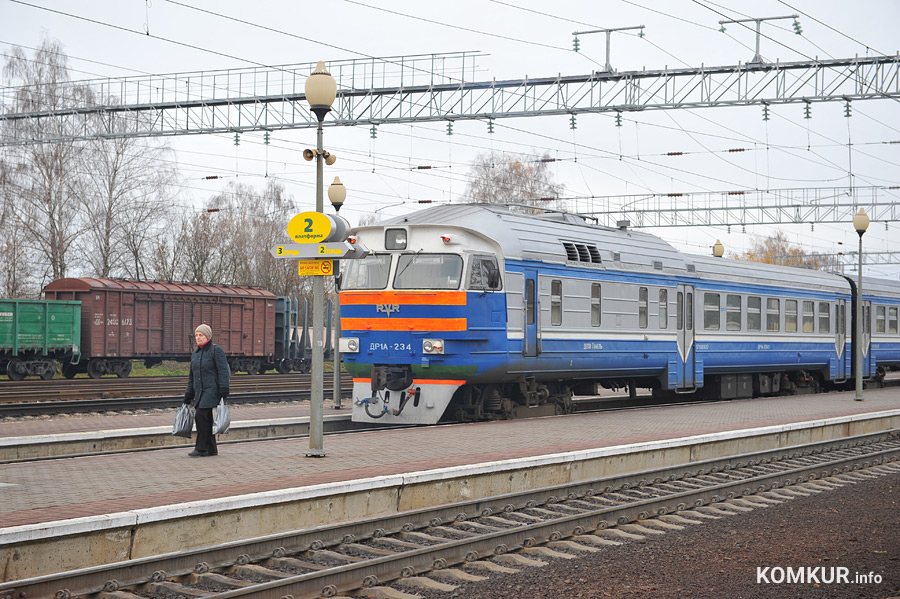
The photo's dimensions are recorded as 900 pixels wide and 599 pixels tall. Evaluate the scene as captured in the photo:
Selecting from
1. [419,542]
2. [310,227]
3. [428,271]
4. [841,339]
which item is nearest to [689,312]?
[428,271]

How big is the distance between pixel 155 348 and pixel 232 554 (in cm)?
2782

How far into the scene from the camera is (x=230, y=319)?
3691 cm

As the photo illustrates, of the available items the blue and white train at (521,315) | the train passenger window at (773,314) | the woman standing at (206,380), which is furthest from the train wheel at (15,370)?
the train passenger window at (773,314)

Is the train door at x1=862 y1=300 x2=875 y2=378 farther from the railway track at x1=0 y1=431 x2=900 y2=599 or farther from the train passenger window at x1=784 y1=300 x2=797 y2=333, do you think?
the railway track at x1=0 y1=431 x2=900 y2=599

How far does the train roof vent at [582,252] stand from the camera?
18422 mm

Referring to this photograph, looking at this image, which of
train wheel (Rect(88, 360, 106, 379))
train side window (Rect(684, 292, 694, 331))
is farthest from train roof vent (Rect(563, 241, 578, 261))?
train wheel (Rect(88, 360, 106, 379))

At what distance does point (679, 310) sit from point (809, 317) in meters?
7.09

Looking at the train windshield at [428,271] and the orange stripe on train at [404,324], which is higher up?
the train windshield at [428,271]

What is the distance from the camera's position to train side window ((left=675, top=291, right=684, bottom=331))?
2159cm

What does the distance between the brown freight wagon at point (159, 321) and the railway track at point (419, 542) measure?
24167 millimetres

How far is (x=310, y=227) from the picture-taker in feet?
38.3

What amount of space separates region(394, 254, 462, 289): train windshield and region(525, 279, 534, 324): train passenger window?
5.63ft

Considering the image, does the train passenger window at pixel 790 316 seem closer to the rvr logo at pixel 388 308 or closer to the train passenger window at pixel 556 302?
the train passenger window at pixel 556 302

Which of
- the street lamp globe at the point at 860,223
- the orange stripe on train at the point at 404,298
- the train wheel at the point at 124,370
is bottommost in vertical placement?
the train wheel at the point at 124,370
